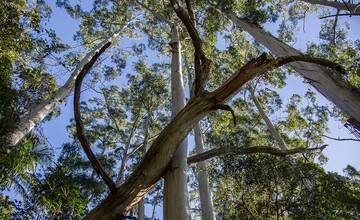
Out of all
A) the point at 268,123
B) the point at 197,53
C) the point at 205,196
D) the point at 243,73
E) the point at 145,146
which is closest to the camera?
the point at 243,73

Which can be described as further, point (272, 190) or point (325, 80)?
point (272, 190)

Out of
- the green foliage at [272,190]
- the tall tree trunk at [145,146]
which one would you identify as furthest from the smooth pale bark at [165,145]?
the tall tree trunk at [145,146]

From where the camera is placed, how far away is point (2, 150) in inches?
207

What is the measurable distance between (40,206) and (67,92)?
549 cm

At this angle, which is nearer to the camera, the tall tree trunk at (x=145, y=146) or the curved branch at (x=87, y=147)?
the curved branch at (x=87, y=147)

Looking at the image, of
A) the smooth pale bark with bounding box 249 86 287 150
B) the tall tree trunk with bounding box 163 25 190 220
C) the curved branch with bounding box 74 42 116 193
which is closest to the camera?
the curved branch with bounding box 74 42 116 193

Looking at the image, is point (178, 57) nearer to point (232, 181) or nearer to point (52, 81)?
point (232, 181)

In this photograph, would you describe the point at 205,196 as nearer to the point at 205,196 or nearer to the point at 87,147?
the point at 205,196

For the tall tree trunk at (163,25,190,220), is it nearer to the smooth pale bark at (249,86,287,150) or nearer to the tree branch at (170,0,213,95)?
the tree branch at (170,0,213,95)

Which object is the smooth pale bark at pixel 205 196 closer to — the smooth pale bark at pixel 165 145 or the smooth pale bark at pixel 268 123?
the smooth pale bark at pixel 268 123

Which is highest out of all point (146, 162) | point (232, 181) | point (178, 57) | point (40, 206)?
point (178, 57)

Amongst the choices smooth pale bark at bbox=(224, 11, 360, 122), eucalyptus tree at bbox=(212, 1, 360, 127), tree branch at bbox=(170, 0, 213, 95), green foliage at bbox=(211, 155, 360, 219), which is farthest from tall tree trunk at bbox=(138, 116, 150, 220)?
tree branch at bbox=(170, 0, 213, 95)

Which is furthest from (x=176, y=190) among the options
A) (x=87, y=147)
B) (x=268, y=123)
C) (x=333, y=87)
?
(x=268, y=123)

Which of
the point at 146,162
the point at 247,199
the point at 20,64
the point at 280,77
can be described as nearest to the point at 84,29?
the point at 20,64
